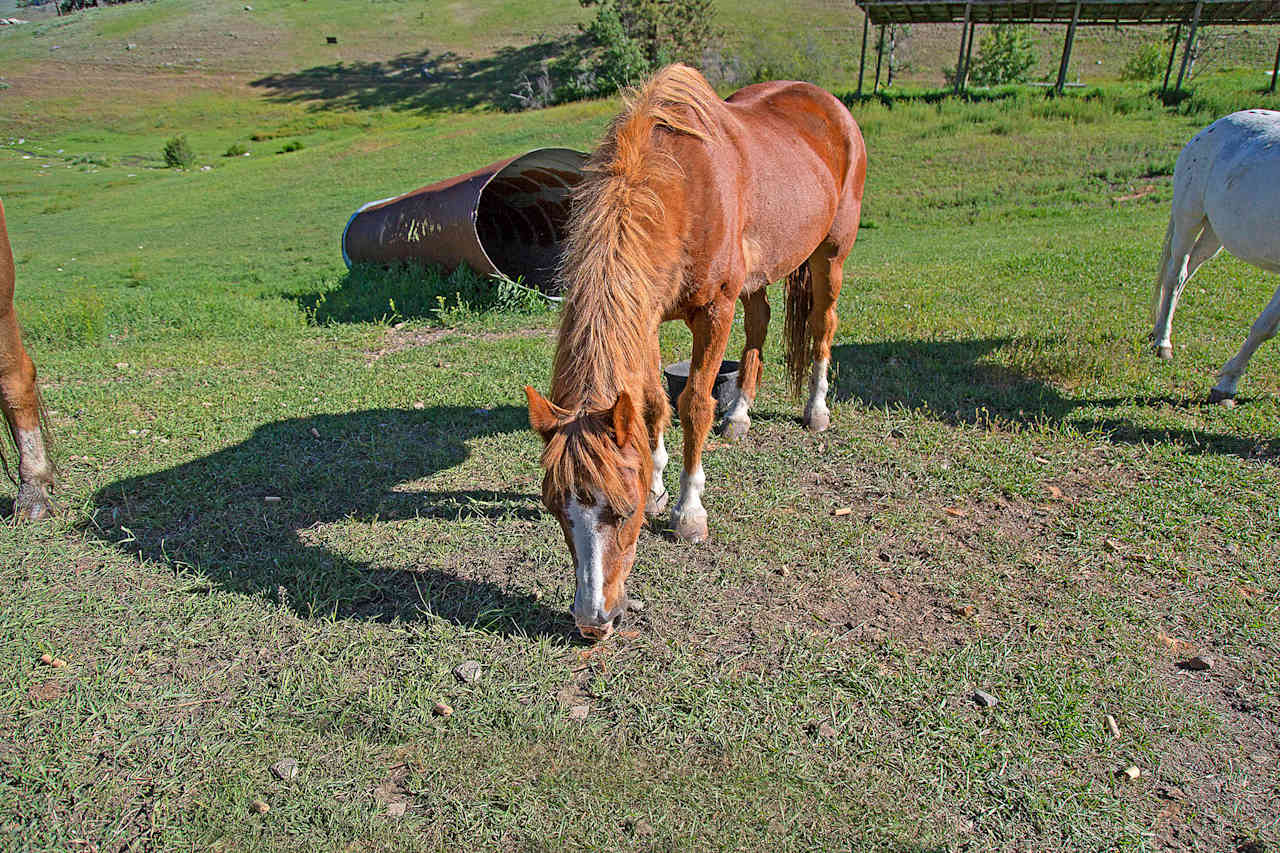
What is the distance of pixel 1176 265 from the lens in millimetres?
6066

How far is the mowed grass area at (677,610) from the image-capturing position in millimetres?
2570

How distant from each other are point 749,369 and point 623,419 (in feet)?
9.01

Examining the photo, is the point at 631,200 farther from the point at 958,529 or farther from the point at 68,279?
the point at 68,279

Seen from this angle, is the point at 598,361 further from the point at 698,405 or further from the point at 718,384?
the point at 718,384

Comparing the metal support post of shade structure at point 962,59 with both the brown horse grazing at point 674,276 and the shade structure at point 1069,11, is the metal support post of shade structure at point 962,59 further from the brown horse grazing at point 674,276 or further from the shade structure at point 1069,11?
the brown horse grazing at point 674,276

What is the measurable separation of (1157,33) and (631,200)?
64682 mm

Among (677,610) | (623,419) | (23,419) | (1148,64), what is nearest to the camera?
(623,419)

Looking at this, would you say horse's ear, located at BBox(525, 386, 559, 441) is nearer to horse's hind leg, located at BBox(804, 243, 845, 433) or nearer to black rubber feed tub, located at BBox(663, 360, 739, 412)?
black rubber feed tub, located at BBox(663, 360, 739, 412)

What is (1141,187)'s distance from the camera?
569 inches

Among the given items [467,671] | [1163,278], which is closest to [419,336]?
[467,671]

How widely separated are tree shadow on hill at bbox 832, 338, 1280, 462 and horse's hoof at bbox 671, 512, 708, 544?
2245mm

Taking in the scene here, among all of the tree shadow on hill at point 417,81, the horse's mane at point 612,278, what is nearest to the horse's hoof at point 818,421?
the horse's mane at point 612,278

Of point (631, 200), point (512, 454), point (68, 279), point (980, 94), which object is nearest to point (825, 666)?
point (631, 200)

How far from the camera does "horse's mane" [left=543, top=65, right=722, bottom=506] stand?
280 centimetres
